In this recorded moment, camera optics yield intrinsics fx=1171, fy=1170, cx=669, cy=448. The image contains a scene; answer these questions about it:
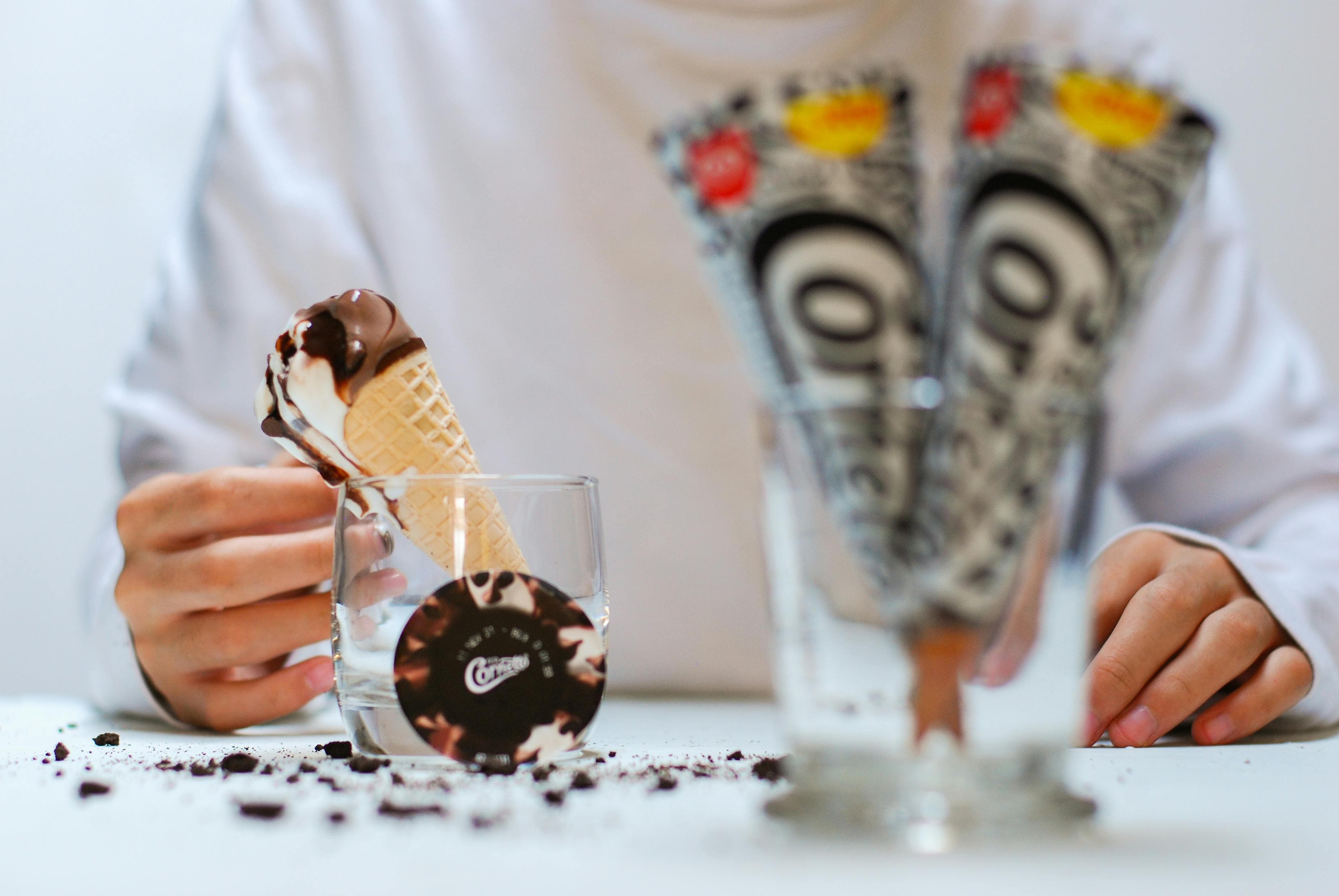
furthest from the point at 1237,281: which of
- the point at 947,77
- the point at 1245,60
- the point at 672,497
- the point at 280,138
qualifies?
the point at 280,138

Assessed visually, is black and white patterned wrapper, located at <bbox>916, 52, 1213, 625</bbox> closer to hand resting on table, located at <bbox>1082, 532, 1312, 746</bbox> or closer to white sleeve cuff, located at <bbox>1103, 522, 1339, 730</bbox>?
hand resting on table, located at <bbox>1082, 532, 1312, 746</bbox>

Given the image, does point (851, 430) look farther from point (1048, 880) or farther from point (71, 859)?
point (71, 859)

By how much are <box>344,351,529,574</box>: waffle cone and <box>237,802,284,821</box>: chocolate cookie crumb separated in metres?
0.14

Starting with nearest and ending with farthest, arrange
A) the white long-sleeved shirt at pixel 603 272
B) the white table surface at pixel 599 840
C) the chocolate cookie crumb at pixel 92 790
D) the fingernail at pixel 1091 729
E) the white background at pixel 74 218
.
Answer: the white table surface at pixel 599 840 → the chocolate cookie crumb at pixel 92 790 → the fingernail at pixel 1091 729 → the white long-sleeved shirt at pixel 603 272 → the white background at pixel 74 218

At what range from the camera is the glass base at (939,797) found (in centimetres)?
40

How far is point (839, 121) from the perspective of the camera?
1.23 ft

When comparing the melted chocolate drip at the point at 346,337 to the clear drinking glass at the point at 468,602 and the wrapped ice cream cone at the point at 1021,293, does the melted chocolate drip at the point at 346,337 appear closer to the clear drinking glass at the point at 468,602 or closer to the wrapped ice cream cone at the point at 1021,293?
the clear drinking glass at the point at 468,602

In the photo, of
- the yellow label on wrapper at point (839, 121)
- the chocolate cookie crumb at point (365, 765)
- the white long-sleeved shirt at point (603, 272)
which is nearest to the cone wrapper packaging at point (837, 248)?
the yellow label on wrapper at point (839, 121)

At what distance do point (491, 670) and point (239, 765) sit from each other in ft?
0.43

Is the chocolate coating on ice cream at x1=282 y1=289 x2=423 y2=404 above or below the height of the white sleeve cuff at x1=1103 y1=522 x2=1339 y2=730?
above

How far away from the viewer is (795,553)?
419mm

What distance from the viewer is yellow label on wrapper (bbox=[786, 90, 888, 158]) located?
14.7 inches

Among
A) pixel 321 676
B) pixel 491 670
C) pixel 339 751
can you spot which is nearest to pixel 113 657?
pixel 321 676

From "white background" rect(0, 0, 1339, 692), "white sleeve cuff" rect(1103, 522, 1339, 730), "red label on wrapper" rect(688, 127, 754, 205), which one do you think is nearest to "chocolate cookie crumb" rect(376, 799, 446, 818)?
"red label on wrapper" rect(688, 127, 754, 205)
